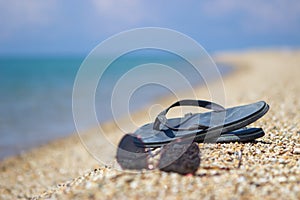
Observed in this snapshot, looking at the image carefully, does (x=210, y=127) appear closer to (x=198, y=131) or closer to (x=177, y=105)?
(x=198, y=131)

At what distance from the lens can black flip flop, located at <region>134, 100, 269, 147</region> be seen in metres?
3.82

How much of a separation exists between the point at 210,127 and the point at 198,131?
16 centimetres

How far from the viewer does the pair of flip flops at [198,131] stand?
12.4ft

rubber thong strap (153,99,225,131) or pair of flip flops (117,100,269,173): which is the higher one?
rubber thong strap (153,99,225,131)

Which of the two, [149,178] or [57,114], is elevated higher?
[57,114]

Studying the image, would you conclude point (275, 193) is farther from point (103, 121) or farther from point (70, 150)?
point (103, 121)

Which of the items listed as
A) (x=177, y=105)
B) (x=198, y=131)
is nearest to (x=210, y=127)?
(x=198, y=131)

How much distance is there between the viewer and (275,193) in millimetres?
2688

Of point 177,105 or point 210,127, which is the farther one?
point 177,105

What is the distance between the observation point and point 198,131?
150 inches

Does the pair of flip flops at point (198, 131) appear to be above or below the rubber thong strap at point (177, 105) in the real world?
below

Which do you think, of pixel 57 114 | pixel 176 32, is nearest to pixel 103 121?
pixel 57 114

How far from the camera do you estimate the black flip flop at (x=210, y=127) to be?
3.82m

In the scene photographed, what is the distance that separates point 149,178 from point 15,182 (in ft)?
15.1
